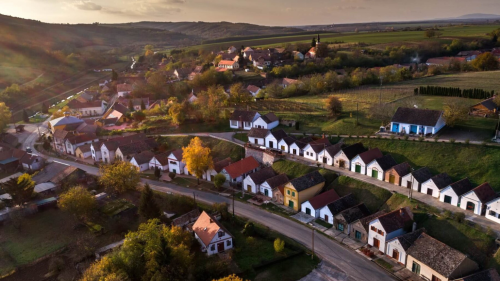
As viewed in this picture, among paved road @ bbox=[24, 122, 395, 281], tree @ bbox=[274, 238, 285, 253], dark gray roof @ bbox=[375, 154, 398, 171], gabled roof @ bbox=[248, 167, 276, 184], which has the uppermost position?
dark gray roof @ bbox=[375, 154, 398, 171]

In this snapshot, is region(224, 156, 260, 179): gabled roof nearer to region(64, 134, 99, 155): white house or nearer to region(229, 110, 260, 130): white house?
region(229, 110, 260, 130): white house

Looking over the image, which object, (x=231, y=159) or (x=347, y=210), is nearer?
(x=347, y=210)

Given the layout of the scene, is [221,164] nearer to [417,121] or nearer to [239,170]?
[239,170]

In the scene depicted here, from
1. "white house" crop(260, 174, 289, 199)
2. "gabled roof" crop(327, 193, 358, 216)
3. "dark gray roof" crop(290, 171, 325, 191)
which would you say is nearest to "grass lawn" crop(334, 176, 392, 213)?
"gabled roof" crop(327, 193, 358, 216)

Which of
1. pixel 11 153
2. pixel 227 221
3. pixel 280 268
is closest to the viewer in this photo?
pixel 280 268

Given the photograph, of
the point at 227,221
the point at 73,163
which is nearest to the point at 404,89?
the point at 227,221

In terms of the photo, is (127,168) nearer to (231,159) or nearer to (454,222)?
(231,159)
